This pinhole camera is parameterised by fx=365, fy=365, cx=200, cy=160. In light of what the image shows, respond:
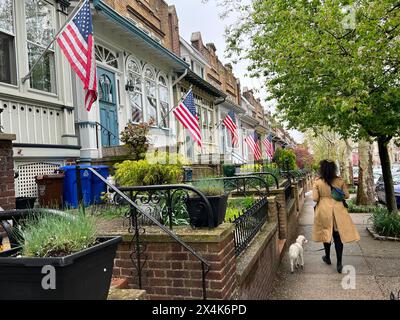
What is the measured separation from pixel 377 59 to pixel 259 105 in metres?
37.5

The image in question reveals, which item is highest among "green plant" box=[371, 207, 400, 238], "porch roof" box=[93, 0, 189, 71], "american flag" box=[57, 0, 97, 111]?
"porch roof" box=[93, 0, 189, 71]

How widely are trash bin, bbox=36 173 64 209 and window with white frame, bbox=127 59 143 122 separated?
480 centimetres

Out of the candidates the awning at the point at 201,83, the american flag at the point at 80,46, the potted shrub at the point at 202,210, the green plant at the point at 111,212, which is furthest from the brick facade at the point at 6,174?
the awning at the point at 201,83

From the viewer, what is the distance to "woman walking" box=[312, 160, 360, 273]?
244 inches

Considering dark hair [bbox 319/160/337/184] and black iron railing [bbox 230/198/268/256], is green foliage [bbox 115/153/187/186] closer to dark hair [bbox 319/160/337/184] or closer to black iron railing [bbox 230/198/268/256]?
black iron railing [bbox 230/198/268/256]

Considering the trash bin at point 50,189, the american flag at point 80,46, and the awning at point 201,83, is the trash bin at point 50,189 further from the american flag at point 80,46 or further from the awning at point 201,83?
the awning at point 201,83

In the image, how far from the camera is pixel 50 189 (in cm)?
680

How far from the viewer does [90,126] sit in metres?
8.64

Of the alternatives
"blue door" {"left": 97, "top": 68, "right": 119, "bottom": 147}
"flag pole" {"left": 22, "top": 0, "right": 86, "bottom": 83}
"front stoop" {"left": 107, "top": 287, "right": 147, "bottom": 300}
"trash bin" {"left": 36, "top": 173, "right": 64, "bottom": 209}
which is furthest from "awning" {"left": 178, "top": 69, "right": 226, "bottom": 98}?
"front stoop" {"left": 107, "top": 287, "right": 147, "bottom": 300}

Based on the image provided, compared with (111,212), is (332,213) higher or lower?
lower

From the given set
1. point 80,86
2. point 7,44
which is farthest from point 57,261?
point 80,86

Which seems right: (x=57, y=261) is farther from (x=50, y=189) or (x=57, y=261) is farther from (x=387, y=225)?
(x=387, y=225)

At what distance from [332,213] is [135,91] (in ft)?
24.5
